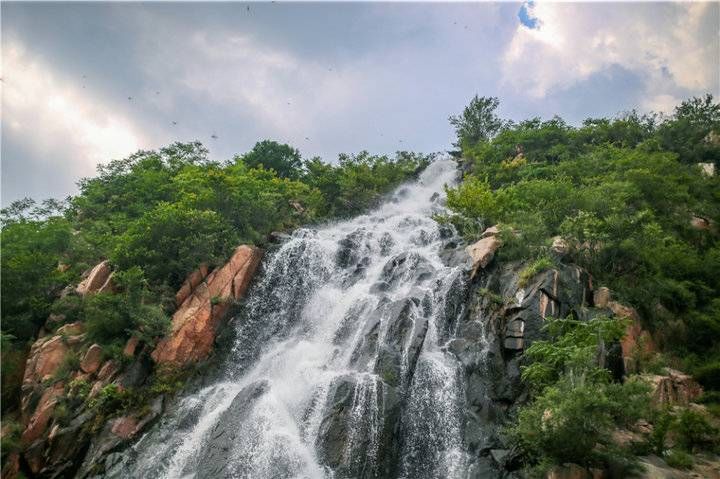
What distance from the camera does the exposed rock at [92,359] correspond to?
53.3 ft

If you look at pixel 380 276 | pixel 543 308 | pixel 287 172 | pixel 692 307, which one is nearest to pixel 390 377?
pixel 543 308

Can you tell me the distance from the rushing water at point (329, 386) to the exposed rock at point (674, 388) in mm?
6281

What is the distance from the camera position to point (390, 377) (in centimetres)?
1455

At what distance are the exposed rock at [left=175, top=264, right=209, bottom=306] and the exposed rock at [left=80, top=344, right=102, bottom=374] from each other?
11.7 feet

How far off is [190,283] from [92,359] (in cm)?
495

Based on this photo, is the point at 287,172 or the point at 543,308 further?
the point at 287,172

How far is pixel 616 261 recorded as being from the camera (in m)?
18.3

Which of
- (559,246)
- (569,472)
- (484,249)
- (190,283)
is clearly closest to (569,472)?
(569,472)

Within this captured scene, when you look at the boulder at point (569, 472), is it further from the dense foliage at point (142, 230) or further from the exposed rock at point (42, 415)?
the exposed rock at point (42, 415)

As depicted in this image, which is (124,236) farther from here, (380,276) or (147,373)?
(380,276)

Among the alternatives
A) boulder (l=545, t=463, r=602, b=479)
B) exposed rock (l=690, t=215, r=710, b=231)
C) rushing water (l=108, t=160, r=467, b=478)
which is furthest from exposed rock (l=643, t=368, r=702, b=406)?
exposed rock (l=690, t=215, r=710, b=231)

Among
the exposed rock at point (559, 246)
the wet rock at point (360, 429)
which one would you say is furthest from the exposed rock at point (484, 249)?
the wet rock at point (360, 429)

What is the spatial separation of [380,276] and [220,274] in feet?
25.8

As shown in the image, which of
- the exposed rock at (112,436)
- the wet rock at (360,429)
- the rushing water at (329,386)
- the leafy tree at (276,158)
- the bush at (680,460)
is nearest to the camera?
the bush at (680,460)
